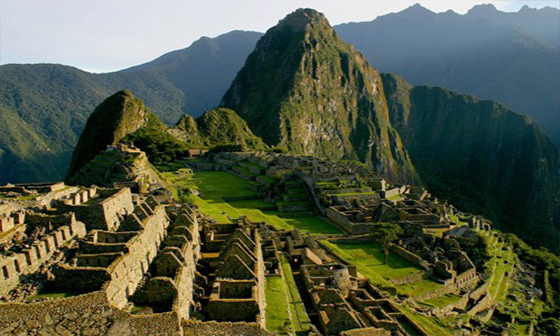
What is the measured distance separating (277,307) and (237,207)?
3167cm

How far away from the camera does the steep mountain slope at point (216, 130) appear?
138375 mm

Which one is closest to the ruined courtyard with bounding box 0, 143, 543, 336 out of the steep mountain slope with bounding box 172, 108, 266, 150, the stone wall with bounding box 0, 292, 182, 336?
the stone wall with bounding box 0, 292, 182, 336

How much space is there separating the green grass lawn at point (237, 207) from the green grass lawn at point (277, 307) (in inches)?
581

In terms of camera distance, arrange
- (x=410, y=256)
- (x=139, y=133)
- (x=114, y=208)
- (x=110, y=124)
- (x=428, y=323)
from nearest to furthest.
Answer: (x=114, y=208), (x=428, y=323), (x=410, y=256), (x=139, y=133), (x=110, y=124)

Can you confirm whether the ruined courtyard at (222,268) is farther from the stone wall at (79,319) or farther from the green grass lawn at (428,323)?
the green grass lawn at (428,323)

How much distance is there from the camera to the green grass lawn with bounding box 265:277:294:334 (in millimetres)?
17781

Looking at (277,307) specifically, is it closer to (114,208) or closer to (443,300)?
(114,208)

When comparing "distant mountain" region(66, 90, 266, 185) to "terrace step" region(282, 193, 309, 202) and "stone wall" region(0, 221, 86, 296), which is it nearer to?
"terrace step" region(282, 193, 309, 202)

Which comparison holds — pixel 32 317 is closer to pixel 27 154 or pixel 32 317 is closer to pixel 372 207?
pixel 372 207

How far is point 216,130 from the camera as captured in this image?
504 ft

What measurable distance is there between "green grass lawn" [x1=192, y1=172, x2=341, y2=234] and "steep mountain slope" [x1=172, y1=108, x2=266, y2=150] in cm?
6707

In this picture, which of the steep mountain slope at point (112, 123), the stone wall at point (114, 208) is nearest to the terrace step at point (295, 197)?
the stone wall at point (114, 208)

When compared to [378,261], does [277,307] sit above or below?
above

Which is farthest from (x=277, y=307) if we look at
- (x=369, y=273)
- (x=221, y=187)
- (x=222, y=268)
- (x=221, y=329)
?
(x=221, y=187)
